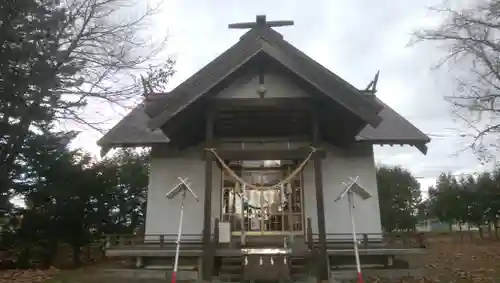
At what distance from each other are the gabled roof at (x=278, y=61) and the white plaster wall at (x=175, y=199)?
2.98m

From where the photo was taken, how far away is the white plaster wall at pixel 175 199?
40.8 ft

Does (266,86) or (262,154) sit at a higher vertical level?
(266,86)

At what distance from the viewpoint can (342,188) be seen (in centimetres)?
1272

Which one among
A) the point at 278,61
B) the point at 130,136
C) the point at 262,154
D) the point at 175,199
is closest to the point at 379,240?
the point at 262,154

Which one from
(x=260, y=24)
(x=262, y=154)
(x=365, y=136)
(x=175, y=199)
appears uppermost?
(x=260, y=24)

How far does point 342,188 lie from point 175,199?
5.08 metres

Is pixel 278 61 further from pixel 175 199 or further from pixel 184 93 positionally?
pixel 175 199

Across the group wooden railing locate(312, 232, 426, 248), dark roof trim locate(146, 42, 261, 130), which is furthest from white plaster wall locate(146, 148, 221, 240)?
wooden railing locate(312, 232, 426, 248)

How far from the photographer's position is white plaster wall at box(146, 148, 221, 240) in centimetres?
1244

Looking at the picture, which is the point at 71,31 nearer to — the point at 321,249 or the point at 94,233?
the point at 94,233

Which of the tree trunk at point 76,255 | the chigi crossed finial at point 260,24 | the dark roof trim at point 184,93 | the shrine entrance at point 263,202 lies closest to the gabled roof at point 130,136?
the dark roof trim at point 184,93

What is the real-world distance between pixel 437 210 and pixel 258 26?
96.0ft

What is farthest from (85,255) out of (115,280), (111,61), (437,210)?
(437,210)

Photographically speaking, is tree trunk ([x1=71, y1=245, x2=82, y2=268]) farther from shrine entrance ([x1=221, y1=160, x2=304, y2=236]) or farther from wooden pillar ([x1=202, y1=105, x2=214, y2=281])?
wooden pillar ([x1=202, y1=105, x2=214, y2=281])
